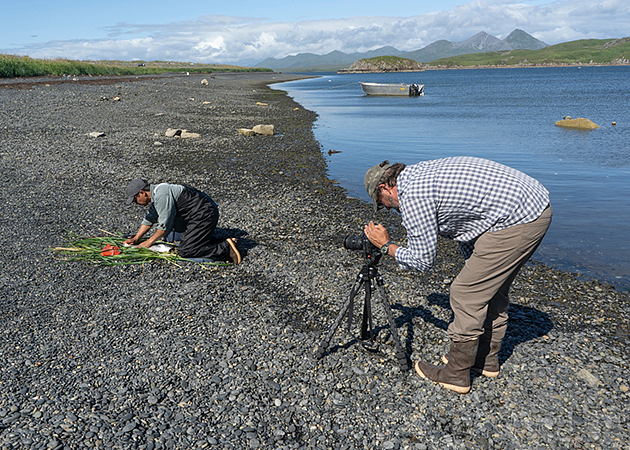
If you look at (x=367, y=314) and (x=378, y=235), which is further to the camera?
(x=367, y=314)

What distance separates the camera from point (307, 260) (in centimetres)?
905

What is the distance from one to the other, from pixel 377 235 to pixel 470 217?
1.03 m

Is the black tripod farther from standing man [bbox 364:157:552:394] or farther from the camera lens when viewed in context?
standing man [bbox 364:157:552:394]

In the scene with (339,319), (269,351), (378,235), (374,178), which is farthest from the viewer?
(269,351)

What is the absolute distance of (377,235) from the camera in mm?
4969

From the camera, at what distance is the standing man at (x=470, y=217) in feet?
14.2

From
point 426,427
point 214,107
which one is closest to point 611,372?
point 426,427

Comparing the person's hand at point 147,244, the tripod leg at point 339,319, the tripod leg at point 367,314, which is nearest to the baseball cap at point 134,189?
the person's hand at point 147,244

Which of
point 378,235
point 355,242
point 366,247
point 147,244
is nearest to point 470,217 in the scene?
point 378,235

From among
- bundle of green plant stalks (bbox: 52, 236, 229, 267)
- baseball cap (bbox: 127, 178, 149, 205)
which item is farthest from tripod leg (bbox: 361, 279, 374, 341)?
baseball cap (bbox: 127, 178, 149, 205)

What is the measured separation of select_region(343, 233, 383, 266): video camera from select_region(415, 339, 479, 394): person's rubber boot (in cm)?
135

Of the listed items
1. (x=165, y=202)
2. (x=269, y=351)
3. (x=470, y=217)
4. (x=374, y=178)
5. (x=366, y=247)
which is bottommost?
(x=269, y=351)

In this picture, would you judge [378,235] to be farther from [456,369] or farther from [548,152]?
[548,152]

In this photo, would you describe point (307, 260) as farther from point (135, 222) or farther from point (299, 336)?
point (135, 222)
